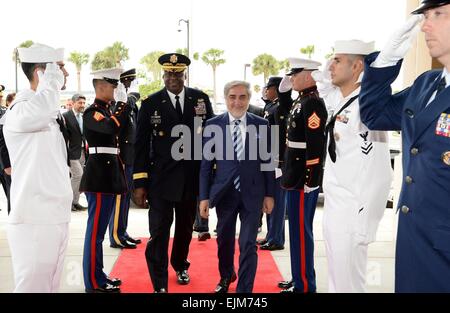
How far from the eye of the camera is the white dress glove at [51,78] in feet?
9.19

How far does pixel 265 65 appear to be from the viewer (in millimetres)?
45844

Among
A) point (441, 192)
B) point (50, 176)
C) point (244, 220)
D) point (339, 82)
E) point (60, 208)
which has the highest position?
point (339, 82)

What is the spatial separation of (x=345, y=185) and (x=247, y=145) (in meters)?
1.11

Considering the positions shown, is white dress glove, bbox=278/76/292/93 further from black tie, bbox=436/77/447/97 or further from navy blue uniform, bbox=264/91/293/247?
black tie, bbox=436/77/447/97

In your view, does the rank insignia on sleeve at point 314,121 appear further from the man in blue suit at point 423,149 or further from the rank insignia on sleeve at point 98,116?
the man in blue suit at point 423,149

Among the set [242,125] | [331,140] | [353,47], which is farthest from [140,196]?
[353,47]

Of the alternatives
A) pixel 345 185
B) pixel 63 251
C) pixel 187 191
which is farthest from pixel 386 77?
pixel 187 191

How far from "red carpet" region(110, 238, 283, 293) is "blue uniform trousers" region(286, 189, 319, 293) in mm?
337

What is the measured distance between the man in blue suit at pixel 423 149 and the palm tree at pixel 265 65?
4317cm

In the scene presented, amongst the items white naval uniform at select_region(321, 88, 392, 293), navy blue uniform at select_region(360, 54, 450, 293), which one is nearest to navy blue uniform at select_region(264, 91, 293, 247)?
white naval uniform at select_region(321, 88, 392, 293)

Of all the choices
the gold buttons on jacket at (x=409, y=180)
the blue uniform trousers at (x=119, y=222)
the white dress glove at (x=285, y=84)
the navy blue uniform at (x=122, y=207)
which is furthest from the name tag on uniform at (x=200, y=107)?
the gold buttons on jacket at (x=409, y=180)

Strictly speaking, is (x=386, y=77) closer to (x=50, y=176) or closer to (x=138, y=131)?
(x=50, y=176)

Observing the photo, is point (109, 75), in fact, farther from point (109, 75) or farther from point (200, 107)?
point (200, 107)

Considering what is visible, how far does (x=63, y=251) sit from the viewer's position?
2955 millimetres
